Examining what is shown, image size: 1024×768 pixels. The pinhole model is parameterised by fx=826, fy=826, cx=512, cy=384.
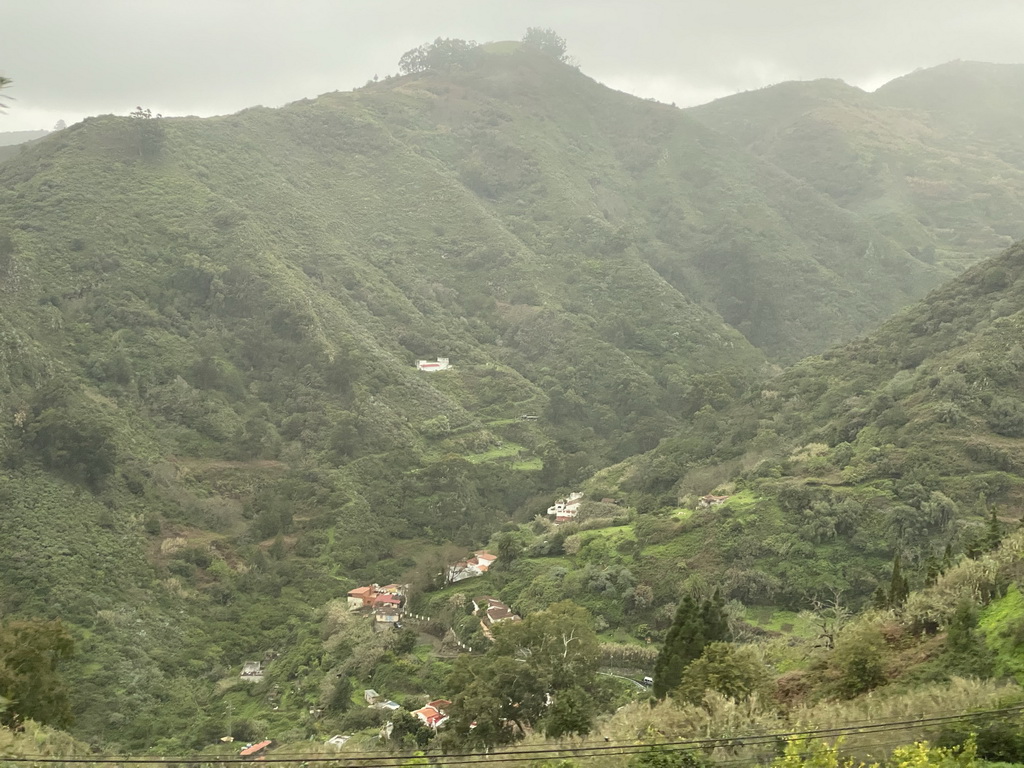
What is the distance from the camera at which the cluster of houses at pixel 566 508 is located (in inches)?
1607

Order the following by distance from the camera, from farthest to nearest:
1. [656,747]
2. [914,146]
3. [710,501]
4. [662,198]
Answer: [914,146], [662,198], [710,501], [656,747]

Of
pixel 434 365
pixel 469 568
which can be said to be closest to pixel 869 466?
pixel 469 568

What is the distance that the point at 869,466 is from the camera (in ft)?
102

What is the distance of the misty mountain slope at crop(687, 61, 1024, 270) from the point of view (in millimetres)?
89000

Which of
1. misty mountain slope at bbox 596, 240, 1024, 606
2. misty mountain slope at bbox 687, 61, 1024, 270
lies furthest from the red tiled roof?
misty mountain slope at bbox 687, 61, 1024, 270

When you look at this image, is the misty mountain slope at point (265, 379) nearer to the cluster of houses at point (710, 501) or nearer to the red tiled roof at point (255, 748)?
the red tiled roof at point (255, 748)

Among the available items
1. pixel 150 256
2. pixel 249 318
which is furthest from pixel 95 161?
pixel 249 318

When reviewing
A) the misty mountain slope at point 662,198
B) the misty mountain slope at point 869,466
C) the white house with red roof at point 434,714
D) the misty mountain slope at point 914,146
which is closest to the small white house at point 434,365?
the misty mountain slope at point 869,466

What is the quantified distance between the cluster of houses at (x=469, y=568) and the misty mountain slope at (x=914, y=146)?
207ft

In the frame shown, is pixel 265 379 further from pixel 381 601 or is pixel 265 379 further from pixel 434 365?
pixel 381 601

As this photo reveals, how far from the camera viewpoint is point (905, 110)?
125938mm

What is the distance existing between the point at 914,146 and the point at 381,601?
103 m

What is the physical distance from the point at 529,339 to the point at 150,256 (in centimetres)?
2797

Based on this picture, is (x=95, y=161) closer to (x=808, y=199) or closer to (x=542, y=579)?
(x=542, y=579)
